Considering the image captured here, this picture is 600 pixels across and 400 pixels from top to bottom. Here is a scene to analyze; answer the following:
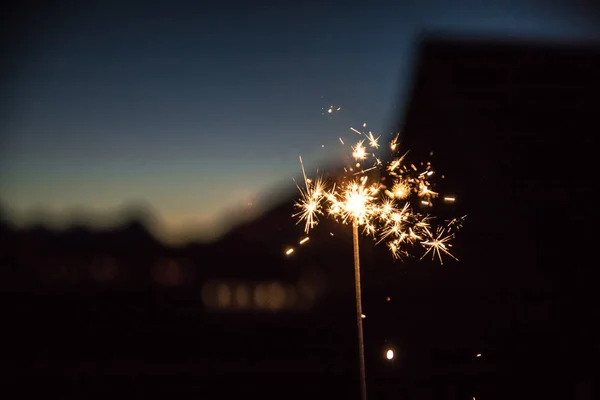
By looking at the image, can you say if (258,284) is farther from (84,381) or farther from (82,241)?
(82,241)

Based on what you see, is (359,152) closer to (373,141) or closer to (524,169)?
(373,141)

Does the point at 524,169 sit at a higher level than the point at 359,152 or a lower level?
higher

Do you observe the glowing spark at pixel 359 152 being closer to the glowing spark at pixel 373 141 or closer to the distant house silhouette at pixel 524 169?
the glowing spark at pixel 373 141

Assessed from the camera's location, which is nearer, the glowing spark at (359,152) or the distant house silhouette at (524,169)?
the glowing spark at (359,152)

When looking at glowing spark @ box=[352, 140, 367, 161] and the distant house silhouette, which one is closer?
glowing spark @ box=[352, 140, 367, 161]

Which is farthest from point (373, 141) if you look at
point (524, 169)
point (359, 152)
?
point (524, 169)

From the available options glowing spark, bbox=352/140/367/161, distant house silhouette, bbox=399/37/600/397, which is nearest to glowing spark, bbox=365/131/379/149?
glowing spark, bbox=352/140/367/161

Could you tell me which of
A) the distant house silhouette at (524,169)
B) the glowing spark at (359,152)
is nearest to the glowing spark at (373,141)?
the glowing spark at (359,152)

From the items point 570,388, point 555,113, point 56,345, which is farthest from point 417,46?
point 56,345

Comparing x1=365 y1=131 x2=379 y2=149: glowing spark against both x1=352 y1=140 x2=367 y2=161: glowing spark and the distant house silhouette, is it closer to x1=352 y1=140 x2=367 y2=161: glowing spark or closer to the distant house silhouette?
x1=352 y1=140 x2=367 y2=161: glowing spark

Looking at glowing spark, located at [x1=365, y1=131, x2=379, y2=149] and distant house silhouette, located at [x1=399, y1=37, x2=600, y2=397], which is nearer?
glowing spark, located at [x1=365, y1=131, x2=379, y2=149]

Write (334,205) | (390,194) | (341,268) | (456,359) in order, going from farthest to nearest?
1. (341,268)
2. (456,359)
3. (390,194)
4. (334,205)
